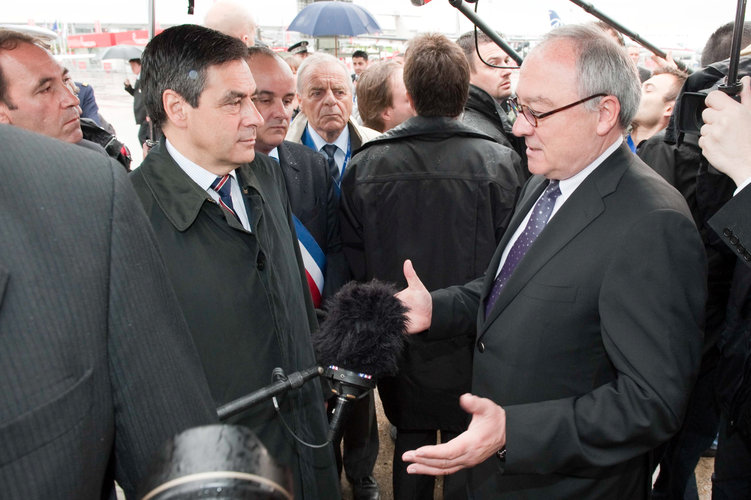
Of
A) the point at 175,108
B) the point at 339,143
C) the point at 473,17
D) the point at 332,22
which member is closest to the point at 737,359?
the point at 473,17

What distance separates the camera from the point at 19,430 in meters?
0.71

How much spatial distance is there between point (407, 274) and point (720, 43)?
6.95ft

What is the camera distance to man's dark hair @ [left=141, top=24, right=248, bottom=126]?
1943 mm

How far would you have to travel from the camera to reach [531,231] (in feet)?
6.14

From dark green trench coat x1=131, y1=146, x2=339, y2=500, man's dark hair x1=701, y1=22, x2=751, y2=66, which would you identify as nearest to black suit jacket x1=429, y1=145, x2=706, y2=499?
dark green trench coat x1=131, y1=146, x2=339, y2=500

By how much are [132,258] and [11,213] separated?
17cm

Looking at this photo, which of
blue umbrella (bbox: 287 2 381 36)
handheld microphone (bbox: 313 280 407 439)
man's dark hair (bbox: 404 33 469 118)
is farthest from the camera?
blue umbrella (bbox: 287 2 381 36)

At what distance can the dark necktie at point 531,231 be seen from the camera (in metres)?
1.86

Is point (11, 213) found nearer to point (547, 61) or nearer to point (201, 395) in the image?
point (201, 395)

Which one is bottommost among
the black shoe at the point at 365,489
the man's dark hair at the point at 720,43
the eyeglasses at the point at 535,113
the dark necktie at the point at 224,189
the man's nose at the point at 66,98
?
the black shoe at the point at 365,489

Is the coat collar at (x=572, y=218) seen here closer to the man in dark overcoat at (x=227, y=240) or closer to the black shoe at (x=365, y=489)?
the man in dark overcoat at (x=227, y=240)

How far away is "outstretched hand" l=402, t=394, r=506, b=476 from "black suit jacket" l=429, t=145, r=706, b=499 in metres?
0.05

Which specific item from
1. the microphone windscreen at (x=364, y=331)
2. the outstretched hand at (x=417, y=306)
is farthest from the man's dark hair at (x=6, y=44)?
the outstretched hand at (x=417, y=306)

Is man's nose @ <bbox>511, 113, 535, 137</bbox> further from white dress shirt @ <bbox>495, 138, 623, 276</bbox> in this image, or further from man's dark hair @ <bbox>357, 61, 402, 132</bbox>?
man's dark hair @ <bbox>357, 61, 402, 132</bbox>
